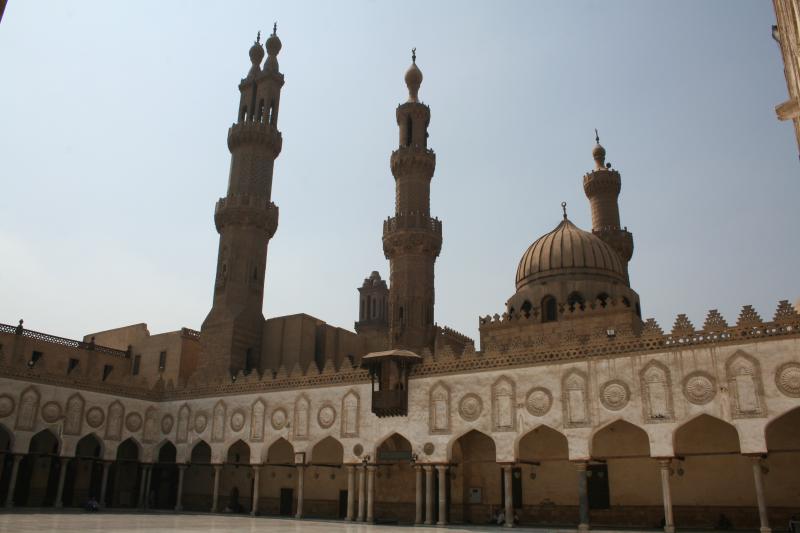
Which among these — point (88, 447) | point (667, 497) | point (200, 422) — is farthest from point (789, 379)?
point (88, 447)

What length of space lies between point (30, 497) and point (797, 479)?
2897 cm

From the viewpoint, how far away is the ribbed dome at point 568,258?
28625 millimetres

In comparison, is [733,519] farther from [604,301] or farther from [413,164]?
[413,164]

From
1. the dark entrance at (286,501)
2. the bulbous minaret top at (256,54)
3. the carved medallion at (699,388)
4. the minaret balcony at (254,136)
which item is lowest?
the dark entrance at (286,501)

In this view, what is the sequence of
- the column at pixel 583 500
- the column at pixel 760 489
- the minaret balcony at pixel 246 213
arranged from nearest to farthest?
the column at pixel 760 489 < the column at pixel 583 500 < the minaret balcony at pixel 246 213

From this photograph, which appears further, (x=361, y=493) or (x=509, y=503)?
(x=361, y=493)

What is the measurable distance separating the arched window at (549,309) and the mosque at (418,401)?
0.06 m

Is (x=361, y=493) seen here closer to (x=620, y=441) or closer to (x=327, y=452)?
(x=327, y=452)

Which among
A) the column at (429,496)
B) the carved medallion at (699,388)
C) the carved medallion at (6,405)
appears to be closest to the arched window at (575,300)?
the carved medallion at (699,388)

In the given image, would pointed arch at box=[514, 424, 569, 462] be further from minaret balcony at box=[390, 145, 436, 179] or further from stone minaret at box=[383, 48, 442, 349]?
minaret balcony at box=[390, 145, 436, 179]

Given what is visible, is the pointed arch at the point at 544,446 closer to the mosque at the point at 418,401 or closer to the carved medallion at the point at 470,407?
the mosque at the point at 418,401

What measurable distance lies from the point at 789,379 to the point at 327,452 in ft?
57.6

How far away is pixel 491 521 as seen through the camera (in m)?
23.6

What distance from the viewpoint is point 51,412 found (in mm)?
26922
